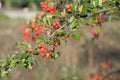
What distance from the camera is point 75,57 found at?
31.4 ft

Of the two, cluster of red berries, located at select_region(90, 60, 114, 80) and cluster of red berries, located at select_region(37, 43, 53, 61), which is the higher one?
cluster of red berries, located at select_region(37, 43, 53, 61)

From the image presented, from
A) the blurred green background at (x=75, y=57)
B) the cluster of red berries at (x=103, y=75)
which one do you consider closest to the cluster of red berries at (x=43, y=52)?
the blurred green background at (x=75, y=57)

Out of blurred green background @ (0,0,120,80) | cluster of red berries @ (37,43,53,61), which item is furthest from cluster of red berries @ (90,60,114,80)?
cluster of red berries @ (37,43,53,61)

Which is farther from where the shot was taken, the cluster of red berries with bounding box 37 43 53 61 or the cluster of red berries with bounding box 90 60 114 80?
the cluster of red berries with bounding box 90 60 114 80

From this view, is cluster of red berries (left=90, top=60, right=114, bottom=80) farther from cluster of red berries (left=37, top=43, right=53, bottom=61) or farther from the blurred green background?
cluster of red berries (left=37, top=43, right=53, bottom=61)

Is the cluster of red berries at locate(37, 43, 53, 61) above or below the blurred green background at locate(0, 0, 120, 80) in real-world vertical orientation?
above

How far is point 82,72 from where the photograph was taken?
8641 mm

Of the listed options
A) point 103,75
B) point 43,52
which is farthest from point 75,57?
point 43,52

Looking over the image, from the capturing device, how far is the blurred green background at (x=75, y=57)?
7.72 m

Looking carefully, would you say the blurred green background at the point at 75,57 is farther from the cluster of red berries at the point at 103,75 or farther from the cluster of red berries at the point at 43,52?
the cluster of red berries at the point at 43,52

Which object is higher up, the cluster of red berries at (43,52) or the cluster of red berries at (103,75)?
the cluster of red berries at (43,52)

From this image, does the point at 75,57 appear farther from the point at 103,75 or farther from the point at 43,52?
the point at 43,52

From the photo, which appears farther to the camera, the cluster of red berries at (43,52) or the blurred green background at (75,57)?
the blurred green background at (75,57)

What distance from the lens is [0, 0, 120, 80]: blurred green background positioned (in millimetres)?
7716
